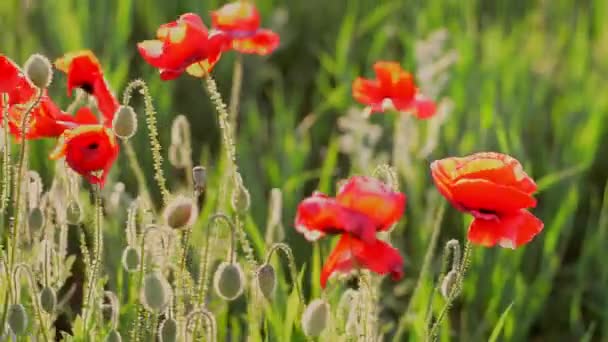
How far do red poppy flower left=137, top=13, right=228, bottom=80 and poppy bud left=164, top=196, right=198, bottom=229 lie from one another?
211mm

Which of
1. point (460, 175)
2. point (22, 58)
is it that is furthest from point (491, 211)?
point (22, 58)

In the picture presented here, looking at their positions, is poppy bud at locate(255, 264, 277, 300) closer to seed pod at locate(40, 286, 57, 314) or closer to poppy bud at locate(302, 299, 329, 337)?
poppy bud at locate(302, 299, 329, 337)

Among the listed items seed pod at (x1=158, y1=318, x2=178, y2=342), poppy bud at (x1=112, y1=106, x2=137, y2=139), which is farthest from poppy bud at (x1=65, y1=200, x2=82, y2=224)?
seed pod at (x1=158, y1=318, x2=178, y2=342)

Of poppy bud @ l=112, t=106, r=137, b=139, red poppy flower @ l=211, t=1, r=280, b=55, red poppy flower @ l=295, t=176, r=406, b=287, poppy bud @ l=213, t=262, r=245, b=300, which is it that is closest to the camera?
red poppy flower @ l=295, t=176, r=406, b=287

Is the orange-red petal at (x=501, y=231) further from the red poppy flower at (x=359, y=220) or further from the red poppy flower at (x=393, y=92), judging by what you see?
the red poppy flower at (x=393, y=92)

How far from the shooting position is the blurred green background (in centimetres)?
220

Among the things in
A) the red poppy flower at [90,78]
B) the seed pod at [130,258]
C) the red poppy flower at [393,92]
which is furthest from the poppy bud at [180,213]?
the red poppy flower at [393,92]

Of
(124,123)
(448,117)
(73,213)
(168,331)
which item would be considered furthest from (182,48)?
(448,117)

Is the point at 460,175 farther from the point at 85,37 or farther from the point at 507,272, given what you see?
the point at 85,37

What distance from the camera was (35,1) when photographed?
3.10 metres

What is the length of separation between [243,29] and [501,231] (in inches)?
25.3

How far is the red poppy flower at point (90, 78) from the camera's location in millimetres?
1503

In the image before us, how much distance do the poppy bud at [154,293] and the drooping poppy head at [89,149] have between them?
0.15 meters

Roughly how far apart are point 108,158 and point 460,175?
39cm
